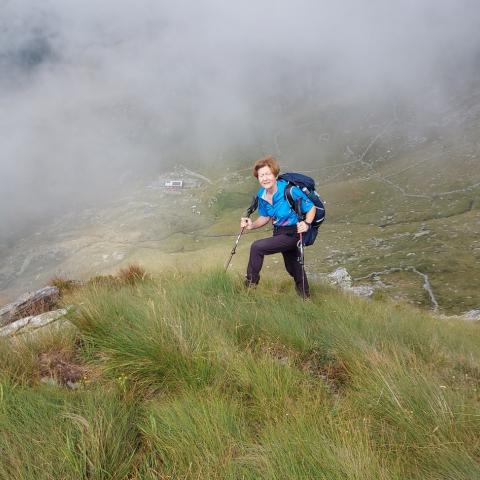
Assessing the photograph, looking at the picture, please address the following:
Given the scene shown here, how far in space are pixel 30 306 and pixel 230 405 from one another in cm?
877

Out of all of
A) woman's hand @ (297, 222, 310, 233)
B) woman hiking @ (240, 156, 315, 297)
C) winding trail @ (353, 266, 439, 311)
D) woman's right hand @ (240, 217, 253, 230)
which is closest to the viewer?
woman's hand @ (297, 222, 310, 233)

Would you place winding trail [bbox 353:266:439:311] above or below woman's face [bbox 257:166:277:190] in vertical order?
below

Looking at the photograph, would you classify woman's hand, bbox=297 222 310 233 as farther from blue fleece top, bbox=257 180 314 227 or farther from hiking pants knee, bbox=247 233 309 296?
hiking pants knee, bbox=247 233 309 296

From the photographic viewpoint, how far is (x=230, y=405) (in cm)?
381

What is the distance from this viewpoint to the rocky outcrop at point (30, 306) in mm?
10484

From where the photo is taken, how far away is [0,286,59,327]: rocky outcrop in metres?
10.5

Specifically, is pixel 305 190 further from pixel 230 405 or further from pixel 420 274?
pixel 420 274

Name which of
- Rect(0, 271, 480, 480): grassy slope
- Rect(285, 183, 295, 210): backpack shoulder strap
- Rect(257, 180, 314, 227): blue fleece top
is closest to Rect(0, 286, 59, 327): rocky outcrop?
Rect(0, 271, 480, 480): grassy slope

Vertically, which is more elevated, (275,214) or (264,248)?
(275,214)

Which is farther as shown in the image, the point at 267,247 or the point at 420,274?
the point at 420,274

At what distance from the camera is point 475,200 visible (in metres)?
121

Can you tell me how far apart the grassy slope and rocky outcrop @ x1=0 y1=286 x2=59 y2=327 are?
5.24 metres

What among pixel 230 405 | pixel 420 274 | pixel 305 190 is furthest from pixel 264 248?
pixel 420 274

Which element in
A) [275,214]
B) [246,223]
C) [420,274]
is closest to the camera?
[275,214]
